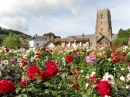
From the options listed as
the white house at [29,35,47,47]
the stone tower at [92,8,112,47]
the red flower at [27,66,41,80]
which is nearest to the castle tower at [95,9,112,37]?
the stone tower at [92,8,112,47]

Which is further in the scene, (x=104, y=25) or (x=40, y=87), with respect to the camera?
(x=104, y=25)

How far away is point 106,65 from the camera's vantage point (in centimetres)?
929

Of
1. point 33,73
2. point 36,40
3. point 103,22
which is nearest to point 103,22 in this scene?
point 103,22

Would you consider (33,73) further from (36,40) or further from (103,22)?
(103,22)

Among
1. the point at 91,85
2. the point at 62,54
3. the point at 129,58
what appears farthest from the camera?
the point at 62,54

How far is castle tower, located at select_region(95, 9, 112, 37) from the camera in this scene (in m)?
90.9

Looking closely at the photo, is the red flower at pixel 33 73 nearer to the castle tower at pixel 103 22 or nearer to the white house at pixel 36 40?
the white house at pixel 36 40

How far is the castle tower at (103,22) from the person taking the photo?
9094 cm

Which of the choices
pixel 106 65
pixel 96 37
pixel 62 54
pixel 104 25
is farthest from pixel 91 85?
pixel 104 25

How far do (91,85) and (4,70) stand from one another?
2.62m

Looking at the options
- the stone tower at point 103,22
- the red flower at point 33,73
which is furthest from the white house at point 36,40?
the red flower at point 33,73

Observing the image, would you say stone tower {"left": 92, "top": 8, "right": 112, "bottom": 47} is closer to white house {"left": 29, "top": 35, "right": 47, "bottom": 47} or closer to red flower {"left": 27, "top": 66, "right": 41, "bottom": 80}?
white house {"left": 29, "top": 35, "right": 47, "bottom": 47}

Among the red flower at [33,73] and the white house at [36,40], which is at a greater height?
the white house at [36,40]

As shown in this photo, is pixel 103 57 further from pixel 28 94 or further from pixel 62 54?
pixel 28 94
